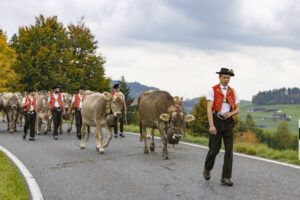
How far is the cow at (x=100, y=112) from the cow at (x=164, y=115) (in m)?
0.89

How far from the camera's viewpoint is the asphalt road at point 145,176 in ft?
19.9

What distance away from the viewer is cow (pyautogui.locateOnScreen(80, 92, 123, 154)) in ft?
35.5

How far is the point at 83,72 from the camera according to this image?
44.2m

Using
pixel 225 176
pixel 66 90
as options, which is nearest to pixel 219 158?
pixel 225 176

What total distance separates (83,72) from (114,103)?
34242 mm

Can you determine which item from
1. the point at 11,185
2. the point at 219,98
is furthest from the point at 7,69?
the point at 219,98

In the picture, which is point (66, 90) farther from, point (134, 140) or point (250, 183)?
point (250, 183)

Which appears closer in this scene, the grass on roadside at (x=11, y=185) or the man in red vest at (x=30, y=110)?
the grass on roadside at (x=11, y=185)

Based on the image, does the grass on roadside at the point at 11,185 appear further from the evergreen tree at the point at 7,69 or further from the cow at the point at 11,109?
the evergreen tree at the point at 7,69

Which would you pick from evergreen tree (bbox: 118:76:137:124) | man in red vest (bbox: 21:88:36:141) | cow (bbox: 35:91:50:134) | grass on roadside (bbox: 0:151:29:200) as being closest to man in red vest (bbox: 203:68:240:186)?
grass on roadside (bbox: 0:151:29:200)

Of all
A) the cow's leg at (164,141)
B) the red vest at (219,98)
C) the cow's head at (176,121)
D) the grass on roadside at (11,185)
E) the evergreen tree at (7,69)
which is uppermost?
the evergreen tree at (7,69)

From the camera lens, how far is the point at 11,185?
257 inches

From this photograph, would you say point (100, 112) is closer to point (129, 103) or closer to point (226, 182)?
point (226, 182)

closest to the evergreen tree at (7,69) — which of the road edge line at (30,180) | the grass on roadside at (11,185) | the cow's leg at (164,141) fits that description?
the road edge line at (30,180)
